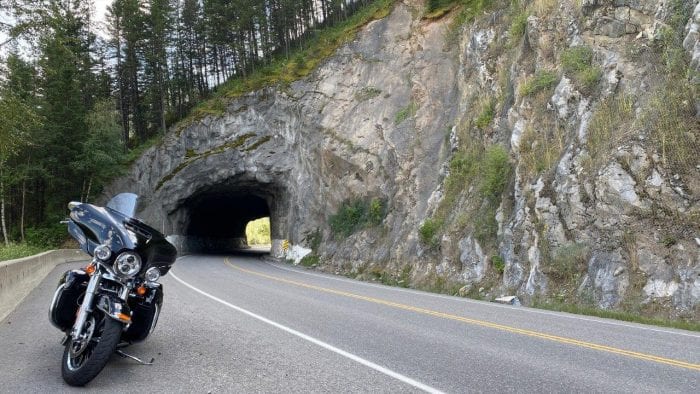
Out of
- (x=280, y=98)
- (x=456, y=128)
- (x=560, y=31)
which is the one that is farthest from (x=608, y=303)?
(x=280, y=98)

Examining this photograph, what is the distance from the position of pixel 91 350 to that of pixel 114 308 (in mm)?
503

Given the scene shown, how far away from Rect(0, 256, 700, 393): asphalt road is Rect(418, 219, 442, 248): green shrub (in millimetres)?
8436

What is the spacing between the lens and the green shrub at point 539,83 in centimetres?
1714

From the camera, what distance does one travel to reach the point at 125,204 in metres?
6.24

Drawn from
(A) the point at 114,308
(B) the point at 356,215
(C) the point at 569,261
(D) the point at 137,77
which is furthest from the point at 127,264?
(D) the point at 137,77

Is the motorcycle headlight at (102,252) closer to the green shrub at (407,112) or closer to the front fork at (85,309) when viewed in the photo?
the front fork at (85,309)

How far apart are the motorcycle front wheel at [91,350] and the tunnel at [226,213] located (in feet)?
107

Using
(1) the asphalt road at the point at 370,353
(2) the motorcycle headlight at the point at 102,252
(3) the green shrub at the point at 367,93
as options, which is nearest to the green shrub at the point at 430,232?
(1) the asphalt road at the point at 370,353

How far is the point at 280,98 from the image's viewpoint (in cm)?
3653

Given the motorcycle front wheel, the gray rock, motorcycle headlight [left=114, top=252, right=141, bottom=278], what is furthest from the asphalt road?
the gray rock

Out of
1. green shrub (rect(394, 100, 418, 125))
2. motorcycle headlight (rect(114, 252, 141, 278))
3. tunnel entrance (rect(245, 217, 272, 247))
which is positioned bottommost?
tunnel entrance (rect(245, 217, 272, 247))

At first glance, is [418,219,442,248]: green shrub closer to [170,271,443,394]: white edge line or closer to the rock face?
the rock face

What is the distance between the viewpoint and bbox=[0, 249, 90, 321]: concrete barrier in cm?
1005

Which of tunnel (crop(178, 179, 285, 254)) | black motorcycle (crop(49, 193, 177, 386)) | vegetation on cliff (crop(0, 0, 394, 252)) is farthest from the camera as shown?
tunnel (crop(178, 179, 285, 254))
